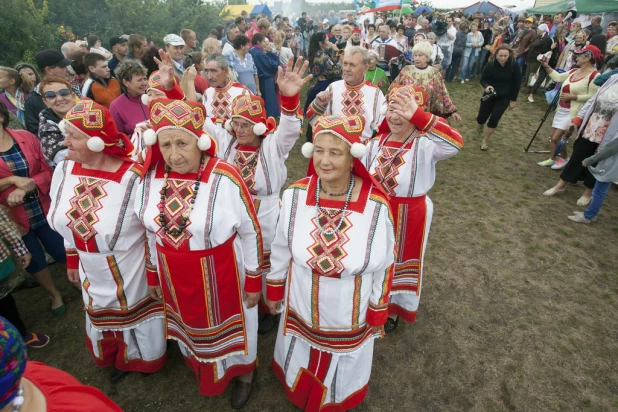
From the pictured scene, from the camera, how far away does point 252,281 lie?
244 cm

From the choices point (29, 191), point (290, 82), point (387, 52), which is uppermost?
point (290, 82)

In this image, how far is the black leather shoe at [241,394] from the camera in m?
2.76

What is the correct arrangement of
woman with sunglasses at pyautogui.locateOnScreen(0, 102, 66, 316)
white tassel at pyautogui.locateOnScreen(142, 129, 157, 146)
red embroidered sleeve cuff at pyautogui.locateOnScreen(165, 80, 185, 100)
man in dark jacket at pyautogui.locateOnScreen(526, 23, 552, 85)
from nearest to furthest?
white tassel at pyautogui.locateOnScreen(142, 129, 157, 146), woman with sunglasses at pyautogui.locateOnScreen(0, 102, 66, 316), red embroidered sleeve cuff at pyautogui.locateOnScreen(165, 80, 185, 100), man in dark jacket at pyautogui.locateOnScreen(526, 23, 552, 85)

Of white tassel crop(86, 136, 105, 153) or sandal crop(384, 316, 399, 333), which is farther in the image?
sandal crop(384, 316, 399, 333)

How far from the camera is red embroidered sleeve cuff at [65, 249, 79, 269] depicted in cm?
258

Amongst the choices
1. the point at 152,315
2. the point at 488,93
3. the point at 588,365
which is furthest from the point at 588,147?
the point at 152,315

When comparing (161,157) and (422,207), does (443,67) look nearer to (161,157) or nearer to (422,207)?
(422,207)

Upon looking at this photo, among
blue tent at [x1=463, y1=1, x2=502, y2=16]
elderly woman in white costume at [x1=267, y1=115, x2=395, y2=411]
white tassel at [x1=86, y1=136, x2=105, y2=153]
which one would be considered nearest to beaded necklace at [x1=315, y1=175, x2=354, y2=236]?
elderly woman in white costume at [x1=267, y1=115, x2=395, y2=411]

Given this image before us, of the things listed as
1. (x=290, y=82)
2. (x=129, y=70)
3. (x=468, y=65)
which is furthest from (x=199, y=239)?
(x=468, y=65)

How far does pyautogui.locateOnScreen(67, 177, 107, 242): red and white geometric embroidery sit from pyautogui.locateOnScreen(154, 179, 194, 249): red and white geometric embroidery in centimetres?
45

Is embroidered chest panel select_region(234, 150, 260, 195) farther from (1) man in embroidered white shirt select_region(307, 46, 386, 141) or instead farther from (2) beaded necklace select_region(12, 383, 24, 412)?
(2) beaded necklace select_region(12, 383, 24, 412)

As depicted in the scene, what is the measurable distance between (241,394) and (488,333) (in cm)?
228

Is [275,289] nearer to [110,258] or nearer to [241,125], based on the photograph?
[110,258]

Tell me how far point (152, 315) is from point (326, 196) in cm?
168
